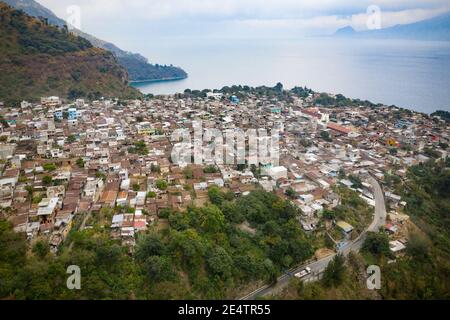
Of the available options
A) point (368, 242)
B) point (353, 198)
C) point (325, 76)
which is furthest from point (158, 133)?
point (325, 76)

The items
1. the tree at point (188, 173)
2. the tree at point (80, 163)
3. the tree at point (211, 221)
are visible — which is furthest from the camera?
the tree at point (80, 163)

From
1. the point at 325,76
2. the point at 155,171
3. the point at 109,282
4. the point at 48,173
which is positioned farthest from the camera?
the point at 325,76

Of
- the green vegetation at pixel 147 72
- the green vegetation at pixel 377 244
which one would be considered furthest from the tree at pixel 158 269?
the green vegetation at pixel 147 72

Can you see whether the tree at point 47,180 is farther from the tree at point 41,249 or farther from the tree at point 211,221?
the tree at point 211,221

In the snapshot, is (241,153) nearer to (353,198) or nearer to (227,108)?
(353,198)

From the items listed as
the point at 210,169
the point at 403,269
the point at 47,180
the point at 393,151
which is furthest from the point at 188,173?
the point at 393,151

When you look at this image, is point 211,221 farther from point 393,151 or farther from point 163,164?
point 393,151
